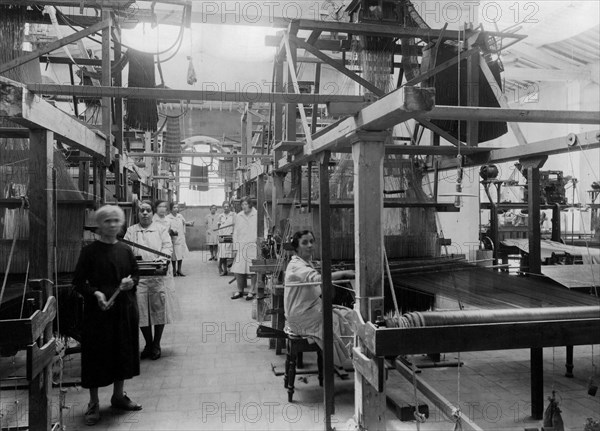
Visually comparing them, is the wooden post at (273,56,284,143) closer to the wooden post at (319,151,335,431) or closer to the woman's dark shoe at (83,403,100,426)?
the wooden post at (319,151,335,431)

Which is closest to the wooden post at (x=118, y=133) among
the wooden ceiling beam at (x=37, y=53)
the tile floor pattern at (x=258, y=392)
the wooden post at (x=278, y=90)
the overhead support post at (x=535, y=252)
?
the wooden ceiling beam at (x=37, y=53)

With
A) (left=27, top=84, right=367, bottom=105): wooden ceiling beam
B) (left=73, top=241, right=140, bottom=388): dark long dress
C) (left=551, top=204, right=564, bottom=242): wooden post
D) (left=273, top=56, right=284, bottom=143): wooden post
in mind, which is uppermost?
(left=273, top=56, right=284, bottom=143): wooden post

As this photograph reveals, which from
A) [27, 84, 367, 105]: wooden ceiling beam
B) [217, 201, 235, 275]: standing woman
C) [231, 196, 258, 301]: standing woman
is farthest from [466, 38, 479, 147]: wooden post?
[217, 201, 235, 275]: standing woman

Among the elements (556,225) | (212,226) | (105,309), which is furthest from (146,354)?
(212,226)

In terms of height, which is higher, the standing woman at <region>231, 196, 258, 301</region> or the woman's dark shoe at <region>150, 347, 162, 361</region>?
the standing woman at <region>231, 196, 258, 301</region>

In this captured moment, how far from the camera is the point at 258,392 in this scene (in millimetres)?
4109

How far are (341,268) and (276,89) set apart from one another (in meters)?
1.85

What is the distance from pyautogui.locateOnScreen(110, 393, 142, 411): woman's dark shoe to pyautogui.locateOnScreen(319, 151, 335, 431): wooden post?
4.82 feet

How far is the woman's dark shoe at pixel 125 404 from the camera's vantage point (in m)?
3.70

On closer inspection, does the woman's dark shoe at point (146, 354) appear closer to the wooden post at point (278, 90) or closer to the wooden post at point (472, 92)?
the wooden post at point (278, 90)

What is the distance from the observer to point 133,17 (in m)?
4.41

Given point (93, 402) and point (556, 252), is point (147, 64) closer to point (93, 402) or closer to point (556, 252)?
point (93, 402)

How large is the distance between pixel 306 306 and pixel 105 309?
1.49m

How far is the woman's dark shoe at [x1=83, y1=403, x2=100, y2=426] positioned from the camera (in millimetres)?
3530
